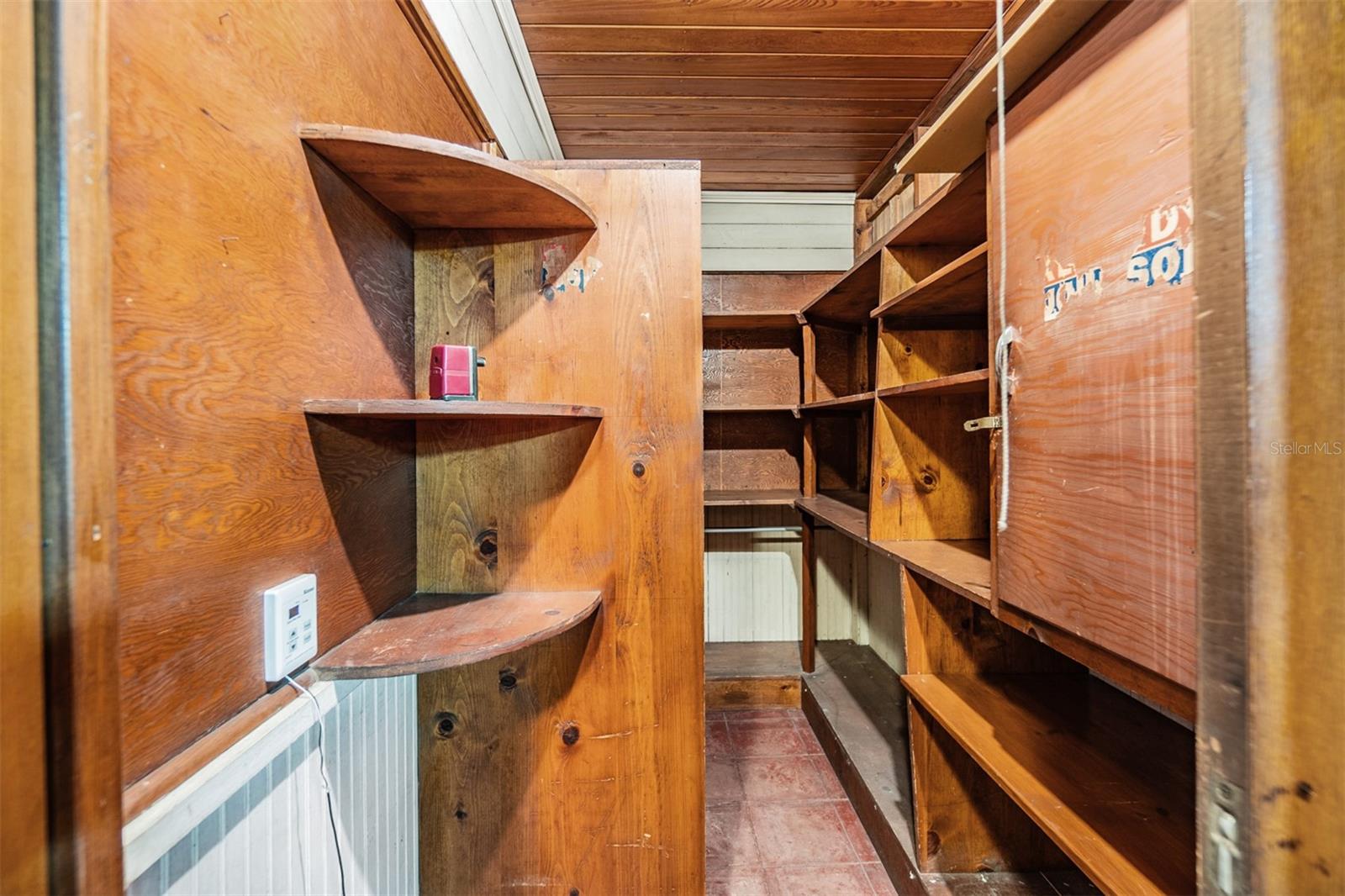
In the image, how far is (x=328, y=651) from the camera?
83cm

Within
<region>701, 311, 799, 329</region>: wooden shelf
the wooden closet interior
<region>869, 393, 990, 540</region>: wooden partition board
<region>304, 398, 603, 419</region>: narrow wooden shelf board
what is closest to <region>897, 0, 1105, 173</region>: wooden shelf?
the wooden closet interior

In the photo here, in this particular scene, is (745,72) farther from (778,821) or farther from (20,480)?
(778,821)

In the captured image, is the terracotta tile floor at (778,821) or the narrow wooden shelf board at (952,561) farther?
the terracotta tile floor at (778,821)

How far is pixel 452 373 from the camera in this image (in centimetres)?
92

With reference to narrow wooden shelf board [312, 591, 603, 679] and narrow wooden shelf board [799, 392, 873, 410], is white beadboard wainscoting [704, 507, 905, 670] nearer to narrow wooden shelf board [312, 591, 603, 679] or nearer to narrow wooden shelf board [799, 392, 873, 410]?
narrow wooden shelf board [799, 392, 873, 410]

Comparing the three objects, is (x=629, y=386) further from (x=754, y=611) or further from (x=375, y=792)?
(x=754, y=611)

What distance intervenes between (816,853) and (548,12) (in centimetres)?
297

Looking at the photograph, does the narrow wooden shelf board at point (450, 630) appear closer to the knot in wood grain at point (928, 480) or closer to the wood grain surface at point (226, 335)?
the wood grain surface at point (226, 335)

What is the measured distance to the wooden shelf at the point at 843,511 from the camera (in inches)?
71.6

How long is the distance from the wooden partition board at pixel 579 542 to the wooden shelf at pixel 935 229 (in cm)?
70

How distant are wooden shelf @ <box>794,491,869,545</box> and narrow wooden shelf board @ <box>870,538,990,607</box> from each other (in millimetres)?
149

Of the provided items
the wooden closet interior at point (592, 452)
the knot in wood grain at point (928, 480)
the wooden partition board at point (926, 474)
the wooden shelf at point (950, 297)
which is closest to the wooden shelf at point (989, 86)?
the wooden closet interior at point (592, 452)

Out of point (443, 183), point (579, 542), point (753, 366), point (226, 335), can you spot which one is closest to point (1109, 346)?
point (579, 542)

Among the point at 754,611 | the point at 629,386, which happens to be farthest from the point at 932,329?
the point at 754,611
